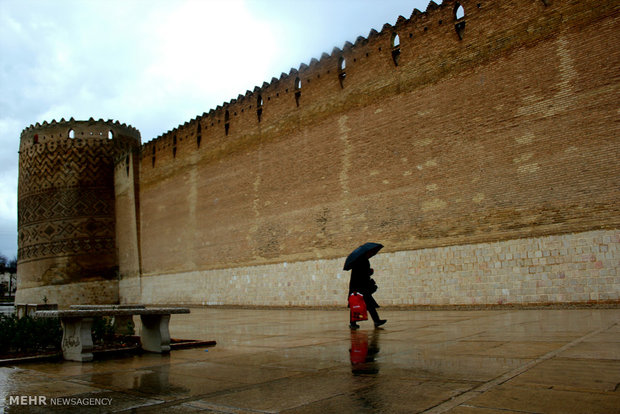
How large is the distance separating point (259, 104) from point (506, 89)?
8.26 metres

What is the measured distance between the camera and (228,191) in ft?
55.7

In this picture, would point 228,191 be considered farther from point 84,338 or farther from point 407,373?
point 407,373

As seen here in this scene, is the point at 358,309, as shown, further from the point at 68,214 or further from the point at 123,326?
the point at 68,214

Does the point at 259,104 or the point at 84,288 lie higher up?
the point at 259,104

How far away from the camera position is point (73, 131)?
2403cm

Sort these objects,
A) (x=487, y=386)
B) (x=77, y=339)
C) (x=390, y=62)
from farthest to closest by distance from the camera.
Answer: (x=390, y=62), (x=77, y=339), (x=487, y=386)

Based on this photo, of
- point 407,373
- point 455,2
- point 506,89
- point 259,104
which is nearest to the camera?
point 407,373

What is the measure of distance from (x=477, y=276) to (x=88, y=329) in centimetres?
768

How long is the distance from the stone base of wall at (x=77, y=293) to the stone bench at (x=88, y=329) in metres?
19.4

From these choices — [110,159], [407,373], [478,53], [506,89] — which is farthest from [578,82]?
[110,159]

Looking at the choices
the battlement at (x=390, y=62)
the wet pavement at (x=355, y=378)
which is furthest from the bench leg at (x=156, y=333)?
the battlement at (x=390, y=62)

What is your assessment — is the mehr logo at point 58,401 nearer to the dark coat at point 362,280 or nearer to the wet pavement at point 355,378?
the wet pavement at point 355,378

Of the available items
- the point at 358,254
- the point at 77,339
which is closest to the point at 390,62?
the point at 358,254

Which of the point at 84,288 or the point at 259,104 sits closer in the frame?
the point at 259,104
